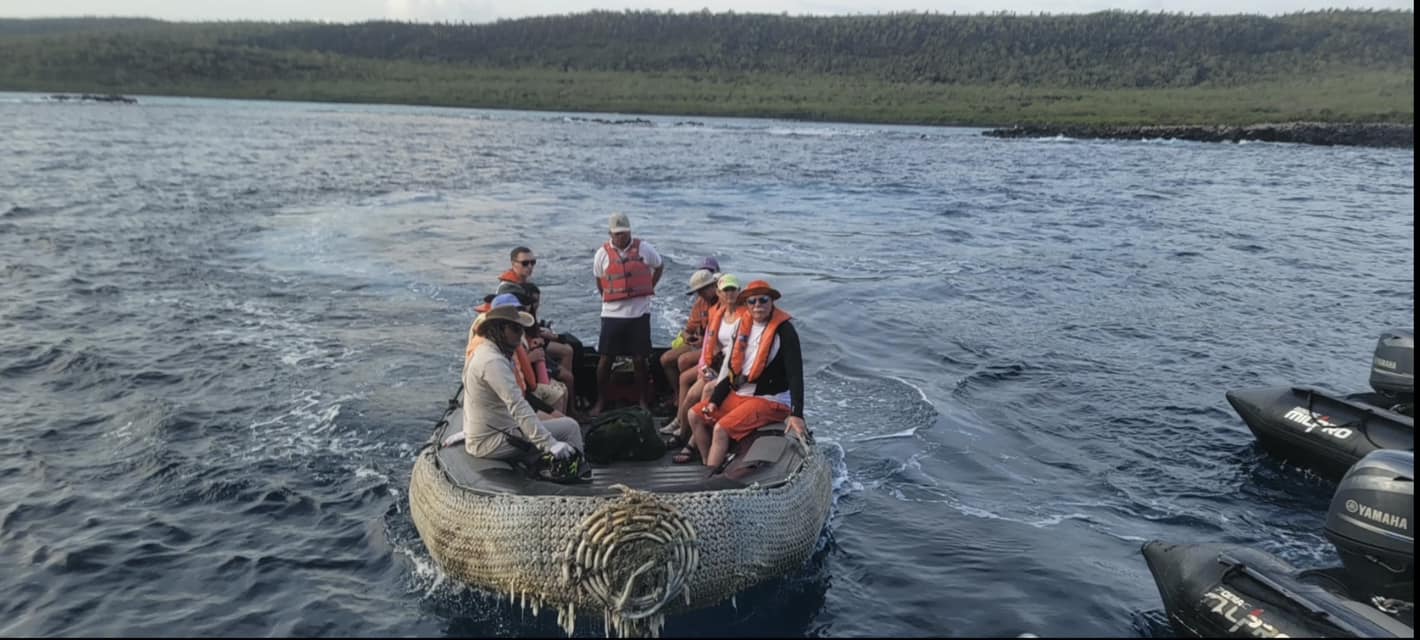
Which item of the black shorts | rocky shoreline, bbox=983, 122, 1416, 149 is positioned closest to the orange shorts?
the black shorts

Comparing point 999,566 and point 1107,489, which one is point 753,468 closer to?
point 999,566

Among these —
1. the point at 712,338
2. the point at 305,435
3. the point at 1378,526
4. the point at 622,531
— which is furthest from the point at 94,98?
the point at 1378,526

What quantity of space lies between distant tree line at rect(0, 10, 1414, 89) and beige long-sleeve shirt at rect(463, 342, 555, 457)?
326ft

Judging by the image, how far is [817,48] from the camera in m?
123

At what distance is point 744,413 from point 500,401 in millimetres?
2002

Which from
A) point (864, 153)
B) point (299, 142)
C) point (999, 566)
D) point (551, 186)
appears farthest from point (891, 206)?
point (299, 142)

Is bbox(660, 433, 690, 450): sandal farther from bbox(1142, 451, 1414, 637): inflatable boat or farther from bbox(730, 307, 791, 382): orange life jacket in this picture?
bbox(1142, 451, 1414, 637): inflatable boat

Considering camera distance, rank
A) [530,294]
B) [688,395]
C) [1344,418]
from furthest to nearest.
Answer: [1344,418] < [530,294] < [688,395]

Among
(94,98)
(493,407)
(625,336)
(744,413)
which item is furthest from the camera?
(94,98)

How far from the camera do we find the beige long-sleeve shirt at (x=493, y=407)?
24.7ft

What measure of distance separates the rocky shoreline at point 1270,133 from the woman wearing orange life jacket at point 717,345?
2027 inches

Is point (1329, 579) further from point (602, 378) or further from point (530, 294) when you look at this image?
point (530, 294)

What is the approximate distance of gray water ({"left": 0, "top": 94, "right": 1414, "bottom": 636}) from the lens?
8.19 metres

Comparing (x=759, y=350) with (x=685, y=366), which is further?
(x=685, y=366)
